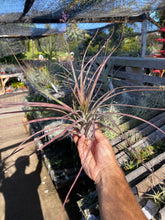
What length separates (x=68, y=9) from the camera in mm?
3426

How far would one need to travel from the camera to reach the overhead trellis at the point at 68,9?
10.4ft

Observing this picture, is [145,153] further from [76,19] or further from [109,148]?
[76,19]

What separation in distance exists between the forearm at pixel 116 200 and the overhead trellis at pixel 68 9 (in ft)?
10.7

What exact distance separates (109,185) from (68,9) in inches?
148

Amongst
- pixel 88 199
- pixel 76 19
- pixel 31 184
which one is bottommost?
pixel 31 184

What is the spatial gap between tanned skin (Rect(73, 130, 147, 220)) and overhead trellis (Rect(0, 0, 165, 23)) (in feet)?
10.1

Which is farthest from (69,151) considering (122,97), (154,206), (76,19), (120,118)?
(76,19)

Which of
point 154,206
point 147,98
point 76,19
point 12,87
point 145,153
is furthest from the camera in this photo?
point 12,87

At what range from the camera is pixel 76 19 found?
13.9 feet

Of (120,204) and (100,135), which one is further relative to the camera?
(100,135)

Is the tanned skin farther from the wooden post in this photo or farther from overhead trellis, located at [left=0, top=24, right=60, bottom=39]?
overhead trellis, located at [left=0, top=24, right=60, bottom=39]

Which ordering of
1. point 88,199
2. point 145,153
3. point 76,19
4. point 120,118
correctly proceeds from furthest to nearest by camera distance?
point 76,19, point 120,118, point 145,153, point 88,199

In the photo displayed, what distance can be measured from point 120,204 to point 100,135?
47 cm

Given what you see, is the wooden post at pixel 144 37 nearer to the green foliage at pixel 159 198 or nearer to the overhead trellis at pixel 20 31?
the green foliage at pixel 159 198
